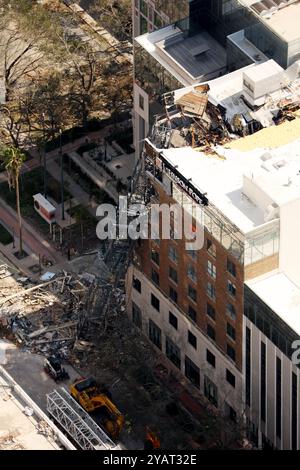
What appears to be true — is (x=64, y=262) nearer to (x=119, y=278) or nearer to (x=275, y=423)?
(x=119, y=278)

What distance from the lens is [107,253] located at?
589 ft

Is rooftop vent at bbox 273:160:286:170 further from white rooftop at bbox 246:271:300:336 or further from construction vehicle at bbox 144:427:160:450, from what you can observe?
construction vehicle at bbox 144:427:160:450

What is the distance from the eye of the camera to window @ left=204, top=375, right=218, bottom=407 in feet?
572

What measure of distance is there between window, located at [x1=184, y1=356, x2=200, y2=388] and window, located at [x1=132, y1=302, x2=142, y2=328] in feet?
30.3

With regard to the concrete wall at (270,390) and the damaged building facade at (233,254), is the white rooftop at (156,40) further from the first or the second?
the concrete wall at (270,390)

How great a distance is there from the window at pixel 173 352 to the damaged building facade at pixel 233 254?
0.56 ft

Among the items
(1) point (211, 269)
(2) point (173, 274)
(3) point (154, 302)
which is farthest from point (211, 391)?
(1) point (211, 269)

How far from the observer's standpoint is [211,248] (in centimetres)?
16512

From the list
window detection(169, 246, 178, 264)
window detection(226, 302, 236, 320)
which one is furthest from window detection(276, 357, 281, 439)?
window detection(169, 246, 178, 264)

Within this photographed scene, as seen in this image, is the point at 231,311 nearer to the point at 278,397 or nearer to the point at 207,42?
the point at 278,397

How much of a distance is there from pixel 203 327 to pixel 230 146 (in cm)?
1903

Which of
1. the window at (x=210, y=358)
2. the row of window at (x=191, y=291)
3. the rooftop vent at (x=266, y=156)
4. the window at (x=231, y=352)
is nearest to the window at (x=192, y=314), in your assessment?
the row of window at (x=191, y=291)
